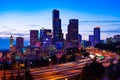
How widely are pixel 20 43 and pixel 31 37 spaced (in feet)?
46.0

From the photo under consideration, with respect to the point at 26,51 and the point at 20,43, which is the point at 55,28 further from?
the point at 26,51

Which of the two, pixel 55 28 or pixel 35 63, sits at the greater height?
pixel 55 28

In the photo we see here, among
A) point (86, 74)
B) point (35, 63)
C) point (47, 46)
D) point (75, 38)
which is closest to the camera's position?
point (86, 74)

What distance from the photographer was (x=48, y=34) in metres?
173

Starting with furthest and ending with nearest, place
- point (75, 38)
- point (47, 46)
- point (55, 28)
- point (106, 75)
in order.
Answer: point (55, 28)
point (75, 38)
point (47, 46)
point (106, 75)

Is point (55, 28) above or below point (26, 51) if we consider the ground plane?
above

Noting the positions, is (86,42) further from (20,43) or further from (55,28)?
(20,43)

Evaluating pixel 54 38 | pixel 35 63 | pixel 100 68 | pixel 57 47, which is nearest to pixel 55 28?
pixel 54 38

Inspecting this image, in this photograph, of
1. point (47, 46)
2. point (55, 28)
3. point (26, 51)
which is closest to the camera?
point (26, 51)

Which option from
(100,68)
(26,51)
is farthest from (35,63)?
(26,51)

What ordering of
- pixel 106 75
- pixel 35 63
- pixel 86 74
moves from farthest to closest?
pixel 35 63
pixel 106 75
pixel 86 74

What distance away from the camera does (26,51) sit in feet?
435

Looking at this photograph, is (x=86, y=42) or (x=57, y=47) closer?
(x=57, y=47)

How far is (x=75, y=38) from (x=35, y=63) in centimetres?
10852
